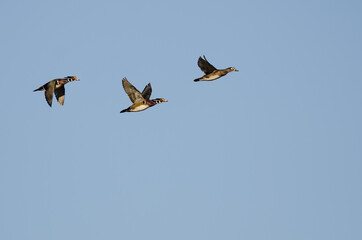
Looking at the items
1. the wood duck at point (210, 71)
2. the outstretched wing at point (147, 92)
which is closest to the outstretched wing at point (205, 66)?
the wood duck at point (210, 71)

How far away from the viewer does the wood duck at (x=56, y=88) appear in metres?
59.4

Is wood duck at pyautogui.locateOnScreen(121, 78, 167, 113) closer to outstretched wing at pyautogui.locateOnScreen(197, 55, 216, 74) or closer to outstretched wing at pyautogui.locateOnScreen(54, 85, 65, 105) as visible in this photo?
outstretched wing at pyautogui.locateOnScreen(197, 55, 216, 74)

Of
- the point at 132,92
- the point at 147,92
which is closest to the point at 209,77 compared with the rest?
the point at 147,92

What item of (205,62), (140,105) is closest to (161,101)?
(140,105)

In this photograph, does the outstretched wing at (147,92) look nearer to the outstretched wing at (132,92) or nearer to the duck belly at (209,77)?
the outstretched wing at (132,92)

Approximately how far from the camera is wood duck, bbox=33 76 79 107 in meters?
59.4

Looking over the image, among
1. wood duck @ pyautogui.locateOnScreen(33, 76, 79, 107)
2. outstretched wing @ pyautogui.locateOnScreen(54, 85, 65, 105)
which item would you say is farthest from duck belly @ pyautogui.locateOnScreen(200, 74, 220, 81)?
outstretched wing @ pyautogui.locateOnScreen(54, 85, 65, 105)

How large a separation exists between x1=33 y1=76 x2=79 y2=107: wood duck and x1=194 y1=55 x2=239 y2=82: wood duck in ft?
38.6

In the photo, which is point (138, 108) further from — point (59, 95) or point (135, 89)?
point (59, 95)

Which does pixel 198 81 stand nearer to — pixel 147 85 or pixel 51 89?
pixel 147 85

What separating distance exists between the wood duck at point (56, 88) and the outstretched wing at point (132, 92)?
677 centimetres

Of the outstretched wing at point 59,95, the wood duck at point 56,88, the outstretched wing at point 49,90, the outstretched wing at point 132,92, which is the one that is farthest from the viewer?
the outstretched wing at point 59,95

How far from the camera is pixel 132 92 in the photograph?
58.2 m

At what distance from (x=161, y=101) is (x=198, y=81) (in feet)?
17.3
